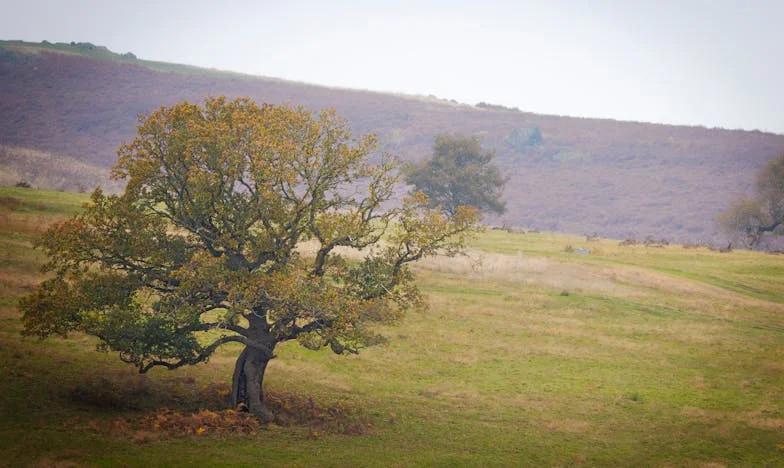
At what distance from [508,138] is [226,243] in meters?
168

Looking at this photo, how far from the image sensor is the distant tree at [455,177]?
84.7 m

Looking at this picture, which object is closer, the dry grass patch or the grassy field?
the grassy field

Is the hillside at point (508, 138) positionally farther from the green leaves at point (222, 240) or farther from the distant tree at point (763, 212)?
the green leaves at point (222, 240)

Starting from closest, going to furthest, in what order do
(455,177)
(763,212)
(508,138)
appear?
(455,177) < (763,212) < (508,138)

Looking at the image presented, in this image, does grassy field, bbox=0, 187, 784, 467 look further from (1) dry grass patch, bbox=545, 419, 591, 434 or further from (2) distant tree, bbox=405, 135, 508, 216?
(2) distant tree, bbox=405, 135, 508, 216

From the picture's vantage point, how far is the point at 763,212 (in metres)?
92.9

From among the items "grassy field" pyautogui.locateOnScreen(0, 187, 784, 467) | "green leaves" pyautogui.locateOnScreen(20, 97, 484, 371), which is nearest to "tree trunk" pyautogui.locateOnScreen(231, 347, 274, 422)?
"green leaves" pyautogui.locateOnScreen(20, 97, 484, 371)

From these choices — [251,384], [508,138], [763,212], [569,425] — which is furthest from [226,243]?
[508,138]

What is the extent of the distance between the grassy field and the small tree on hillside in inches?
105

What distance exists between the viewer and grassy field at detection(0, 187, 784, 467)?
20969 millimetres

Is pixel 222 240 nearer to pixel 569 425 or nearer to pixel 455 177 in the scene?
pixel 569 425

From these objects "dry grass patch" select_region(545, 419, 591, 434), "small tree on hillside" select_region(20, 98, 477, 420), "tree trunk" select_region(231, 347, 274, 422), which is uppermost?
"small tree on hillside" select_region(20, 98, 477, 420)

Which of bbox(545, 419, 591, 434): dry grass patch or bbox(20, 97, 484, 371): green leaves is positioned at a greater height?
bbox(20, 97, 484, 371): green leaves

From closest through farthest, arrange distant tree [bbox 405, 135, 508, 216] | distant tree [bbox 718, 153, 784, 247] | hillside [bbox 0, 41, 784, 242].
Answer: distant tree [bbox 405, 135, 508, 216] < distant tree [bbox 718, 153, 784, 247] < hillside [bbox 0, 41, 784, 242]
